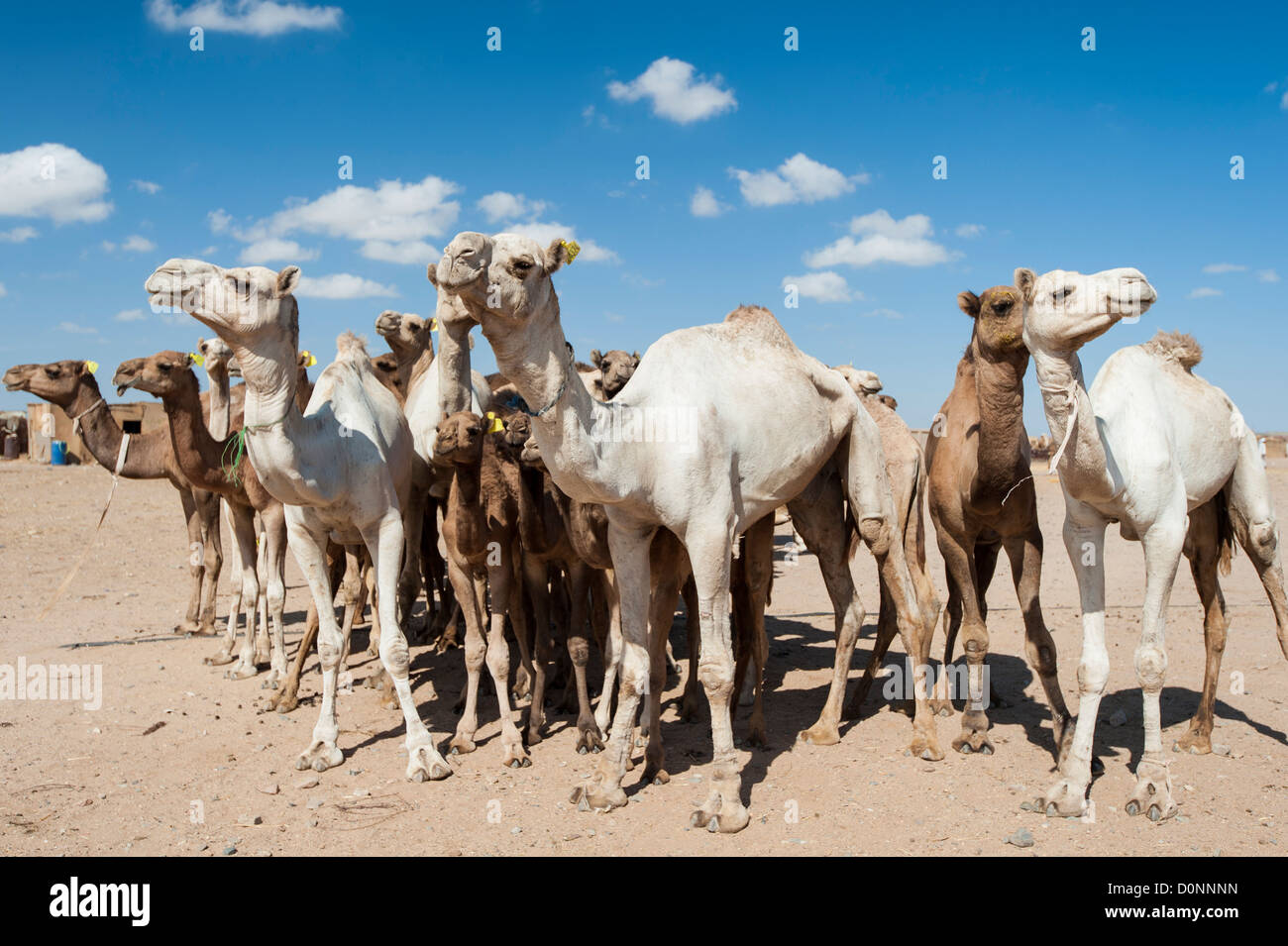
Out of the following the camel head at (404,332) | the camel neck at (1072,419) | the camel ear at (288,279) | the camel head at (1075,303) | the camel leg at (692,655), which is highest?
the camel head at (404,332)

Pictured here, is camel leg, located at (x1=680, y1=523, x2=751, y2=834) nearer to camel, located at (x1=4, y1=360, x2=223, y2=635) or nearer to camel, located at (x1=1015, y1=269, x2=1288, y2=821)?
camel, located at (x1=1015, y1=269, x2=1288, y2=821)

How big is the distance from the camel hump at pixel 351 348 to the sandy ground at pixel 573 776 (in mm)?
3257

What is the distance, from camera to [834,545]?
24.4ft

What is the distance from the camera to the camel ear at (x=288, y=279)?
249 inches

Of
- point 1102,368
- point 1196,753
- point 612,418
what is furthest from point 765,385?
point 1196,753

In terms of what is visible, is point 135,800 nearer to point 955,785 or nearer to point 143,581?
point 955,785

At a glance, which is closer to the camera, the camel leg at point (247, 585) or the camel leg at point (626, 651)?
the camel leg at point (626, 651)

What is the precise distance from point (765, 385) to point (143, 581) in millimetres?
13272

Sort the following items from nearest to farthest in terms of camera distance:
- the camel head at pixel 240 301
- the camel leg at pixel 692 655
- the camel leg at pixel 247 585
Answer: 1. the camel head at pixel 240 301
2. the camel leg at pixel 692 655
3. the camel leg at pixel 247 585

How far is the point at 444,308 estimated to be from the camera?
6953 mm

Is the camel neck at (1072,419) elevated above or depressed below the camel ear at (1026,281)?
below

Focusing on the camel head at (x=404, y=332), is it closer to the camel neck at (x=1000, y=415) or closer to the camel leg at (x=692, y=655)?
the camel leg at (x=692, y=655)

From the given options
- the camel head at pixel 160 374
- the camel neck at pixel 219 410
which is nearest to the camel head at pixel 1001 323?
the camel neck at pixel 219 410

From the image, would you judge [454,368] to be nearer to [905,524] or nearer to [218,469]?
[218,469]
